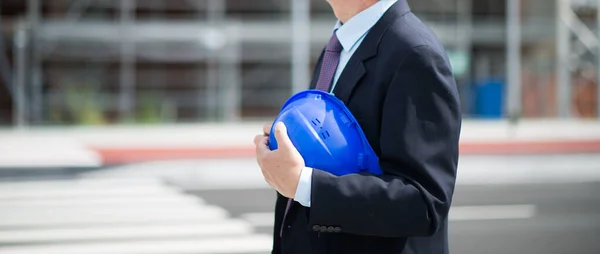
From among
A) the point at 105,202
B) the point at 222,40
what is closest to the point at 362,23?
the point at 105,202

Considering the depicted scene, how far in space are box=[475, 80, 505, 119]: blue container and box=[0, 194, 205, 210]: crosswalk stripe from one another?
13.1 meters

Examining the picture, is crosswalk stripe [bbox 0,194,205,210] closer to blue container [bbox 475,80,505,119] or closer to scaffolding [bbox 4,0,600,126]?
scaffolding [bbox 4,0,600,126]

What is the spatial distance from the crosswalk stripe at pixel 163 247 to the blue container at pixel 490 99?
1487 cm

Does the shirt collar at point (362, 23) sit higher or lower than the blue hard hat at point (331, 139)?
higher

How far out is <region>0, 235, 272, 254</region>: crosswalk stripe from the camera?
6031 mm

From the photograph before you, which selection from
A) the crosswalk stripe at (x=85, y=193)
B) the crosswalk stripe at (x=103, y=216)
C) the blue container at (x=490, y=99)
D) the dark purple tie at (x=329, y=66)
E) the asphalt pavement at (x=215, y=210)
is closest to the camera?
the dark purple tie at (x=329, y=66)

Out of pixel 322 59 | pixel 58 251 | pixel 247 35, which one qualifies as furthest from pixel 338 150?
pixel 247 35

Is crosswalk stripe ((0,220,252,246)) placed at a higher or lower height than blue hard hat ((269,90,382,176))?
lower

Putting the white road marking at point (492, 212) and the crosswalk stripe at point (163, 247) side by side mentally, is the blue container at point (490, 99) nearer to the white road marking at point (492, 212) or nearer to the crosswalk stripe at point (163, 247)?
the white road marking at point (492, 212)

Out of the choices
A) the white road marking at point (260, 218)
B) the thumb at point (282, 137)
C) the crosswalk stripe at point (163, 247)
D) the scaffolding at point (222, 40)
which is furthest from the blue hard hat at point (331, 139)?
the scaffolding at point (222, 40)

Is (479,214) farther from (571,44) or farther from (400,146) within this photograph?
(571,44)

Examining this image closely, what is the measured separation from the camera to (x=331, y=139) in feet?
5.42

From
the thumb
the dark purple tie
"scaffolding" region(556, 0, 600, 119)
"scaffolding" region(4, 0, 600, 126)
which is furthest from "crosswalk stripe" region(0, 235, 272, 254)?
"scaffolding" region(556, 0, 600, 119)

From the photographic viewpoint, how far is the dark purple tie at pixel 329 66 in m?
1.85
